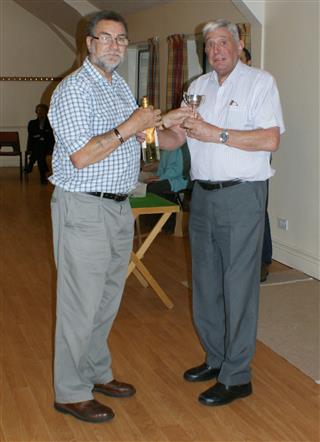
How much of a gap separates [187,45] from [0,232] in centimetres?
308

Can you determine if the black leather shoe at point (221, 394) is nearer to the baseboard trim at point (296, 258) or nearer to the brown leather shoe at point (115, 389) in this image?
the brown leather shoe at point (115, 389)

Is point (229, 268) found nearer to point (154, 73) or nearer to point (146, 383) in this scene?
point (146, 383)

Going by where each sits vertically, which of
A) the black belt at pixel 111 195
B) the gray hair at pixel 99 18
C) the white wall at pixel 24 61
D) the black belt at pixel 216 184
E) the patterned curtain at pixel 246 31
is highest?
the white wall at pixel 24 61

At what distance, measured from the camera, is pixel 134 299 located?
442 centimetres

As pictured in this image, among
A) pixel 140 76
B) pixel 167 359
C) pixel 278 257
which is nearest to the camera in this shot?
pixel 167 359

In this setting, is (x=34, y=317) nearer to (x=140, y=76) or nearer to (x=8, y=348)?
(x=8, y=348)

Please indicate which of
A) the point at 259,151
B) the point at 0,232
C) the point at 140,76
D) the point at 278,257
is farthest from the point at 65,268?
the point at 140,76

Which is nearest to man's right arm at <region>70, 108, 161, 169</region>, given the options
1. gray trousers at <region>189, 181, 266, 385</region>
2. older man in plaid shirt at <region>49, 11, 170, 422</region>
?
older man in plaid shirt at <region>49, 11, 170, 422</region>

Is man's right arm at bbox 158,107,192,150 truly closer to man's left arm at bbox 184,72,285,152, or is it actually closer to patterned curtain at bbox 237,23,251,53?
man's left arm at bbox 184,72,285,152

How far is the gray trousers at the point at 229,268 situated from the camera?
2.75 metres

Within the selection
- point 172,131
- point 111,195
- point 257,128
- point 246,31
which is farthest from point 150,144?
point 246,31

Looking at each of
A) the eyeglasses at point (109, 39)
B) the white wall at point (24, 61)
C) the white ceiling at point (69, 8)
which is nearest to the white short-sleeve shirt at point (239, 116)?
the eyeglasses at point (109, 39)

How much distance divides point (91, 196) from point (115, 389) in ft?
3.15

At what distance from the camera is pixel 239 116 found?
2.69 meters
